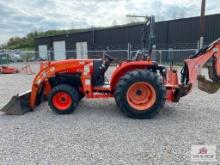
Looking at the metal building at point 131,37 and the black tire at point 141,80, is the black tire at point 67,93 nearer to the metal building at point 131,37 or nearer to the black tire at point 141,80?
the black tire at point 141,80

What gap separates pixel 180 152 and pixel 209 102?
3471 millimetres

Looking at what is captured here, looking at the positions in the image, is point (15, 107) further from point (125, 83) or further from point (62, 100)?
point (125, 83)

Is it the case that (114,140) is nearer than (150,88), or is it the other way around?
(114,140)

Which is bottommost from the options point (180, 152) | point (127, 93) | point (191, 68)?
point (180, 152)

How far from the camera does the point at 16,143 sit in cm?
377

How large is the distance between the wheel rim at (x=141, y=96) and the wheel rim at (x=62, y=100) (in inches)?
55.6

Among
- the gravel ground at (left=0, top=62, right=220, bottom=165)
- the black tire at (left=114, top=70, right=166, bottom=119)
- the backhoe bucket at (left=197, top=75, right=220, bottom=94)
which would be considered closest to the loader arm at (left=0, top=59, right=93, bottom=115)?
the gravel ground at (left=0, top=62, right=220, bottom=165)

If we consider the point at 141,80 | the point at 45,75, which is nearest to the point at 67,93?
the point at 45,75

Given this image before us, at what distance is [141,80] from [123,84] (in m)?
0.39

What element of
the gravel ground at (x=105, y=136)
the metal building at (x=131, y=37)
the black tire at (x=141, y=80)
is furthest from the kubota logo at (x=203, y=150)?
the metal building at (x=131, y=37)

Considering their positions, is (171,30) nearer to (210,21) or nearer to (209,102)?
(210,21)

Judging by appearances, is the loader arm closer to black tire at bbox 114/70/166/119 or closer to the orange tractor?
the orange tractor

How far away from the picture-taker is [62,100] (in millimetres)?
5215

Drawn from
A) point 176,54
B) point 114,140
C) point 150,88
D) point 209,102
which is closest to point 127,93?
point 150,88
